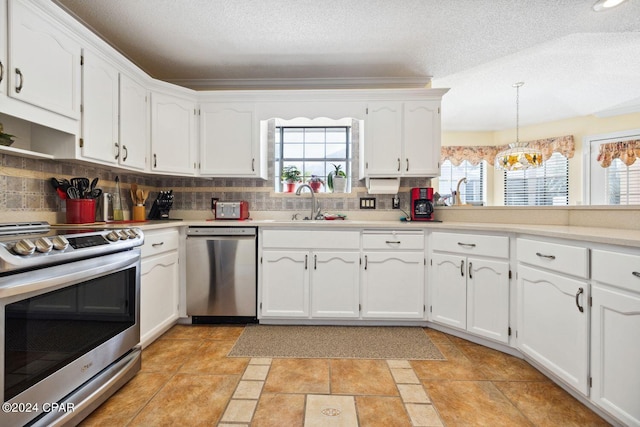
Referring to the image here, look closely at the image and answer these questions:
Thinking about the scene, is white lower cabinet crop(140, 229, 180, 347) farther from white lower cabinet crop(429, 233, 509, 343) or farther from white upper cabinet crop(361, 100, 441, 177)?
white lower cabinet crop(429, 233, 509, 343)

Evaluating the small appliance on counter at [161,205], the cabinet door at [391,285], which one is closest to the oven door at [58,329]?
the small appliance on counter at [161,205]

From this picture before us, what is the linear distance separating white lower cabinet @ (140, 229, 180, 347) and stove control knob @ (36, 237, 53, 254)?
0.90 meters

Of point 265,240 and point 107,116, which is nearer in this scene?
point 107,116

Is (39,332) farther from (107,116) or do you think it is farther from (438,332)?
(438,332)

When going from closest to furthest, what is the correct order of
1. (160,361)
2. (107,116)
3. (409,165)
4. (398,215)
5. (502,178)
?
(160,361)
(107,116)
(409,165)
(398,215)
(502,178)

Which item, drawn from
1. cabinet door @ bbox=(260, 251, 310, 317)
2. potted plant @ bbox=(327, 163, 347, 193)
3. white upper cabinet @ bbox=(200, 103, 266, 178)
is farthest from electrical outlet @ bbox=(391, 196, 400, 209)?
white upper cabinet @ bbox=(200, 103, 266, 178)

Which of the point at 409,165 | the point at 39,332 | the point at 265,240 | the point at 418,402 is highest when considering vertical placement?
the point at 409,165

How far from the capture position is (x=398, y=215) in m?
3.18

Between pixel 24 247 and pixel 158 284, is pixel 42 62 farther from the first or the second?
pixel 158 284

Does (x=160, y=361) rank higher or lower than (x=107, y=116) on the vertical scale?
lower

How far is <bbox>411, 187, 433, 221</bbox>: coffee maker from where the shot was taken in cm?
288

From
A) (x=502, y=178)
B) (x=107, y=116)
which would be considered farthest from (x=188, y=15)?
(x=502, y=178)

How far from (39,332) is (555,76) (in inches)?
207

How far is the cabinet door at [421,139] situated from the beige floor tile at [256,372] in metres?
2.08
